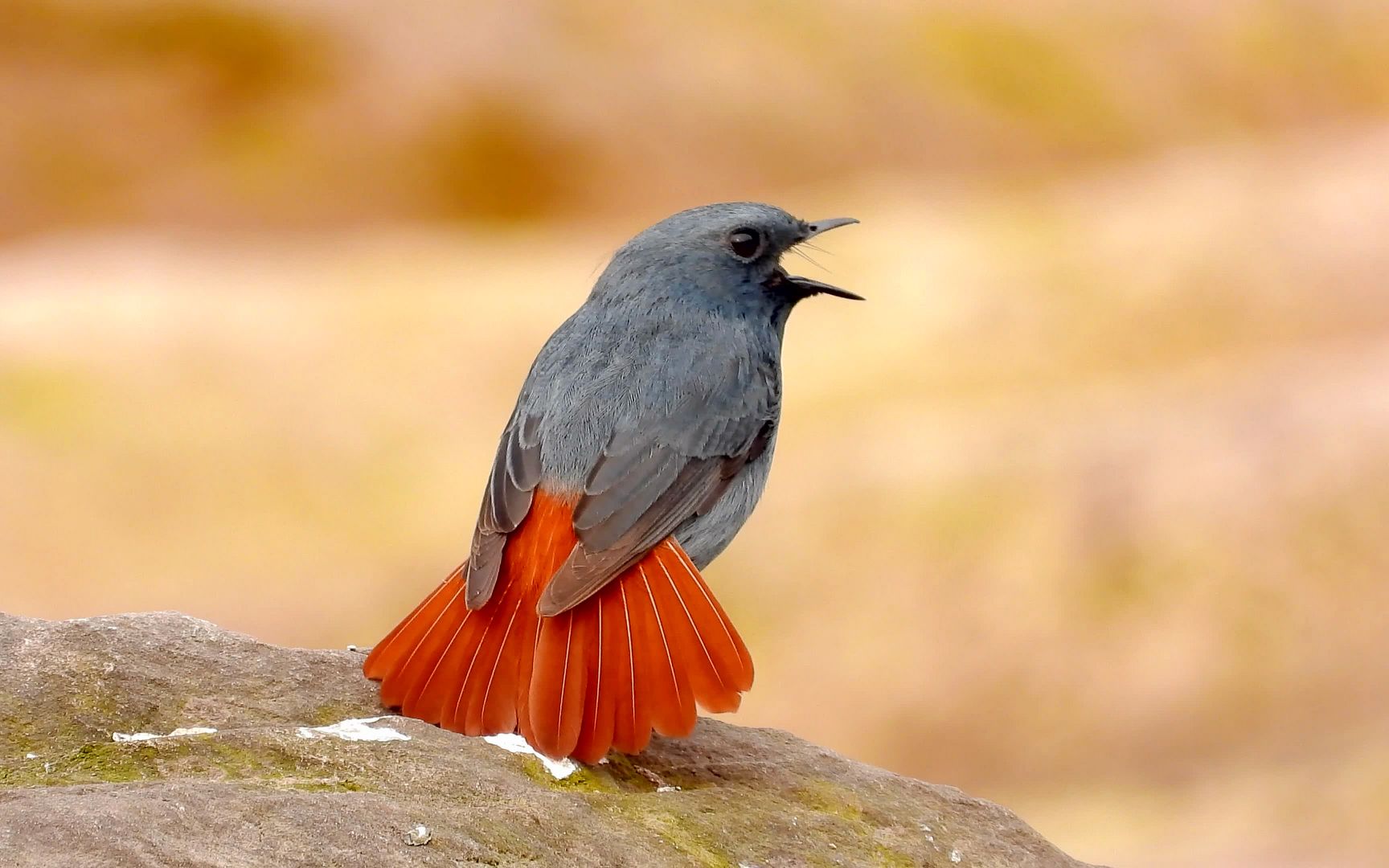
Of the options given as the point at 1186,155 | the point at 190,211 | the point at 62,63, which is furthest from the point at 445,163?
the point at 1186,155

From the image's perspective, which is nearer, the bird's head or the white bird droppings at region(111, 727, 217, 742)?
the white bird droppings at region(111, 727, 217, 742)

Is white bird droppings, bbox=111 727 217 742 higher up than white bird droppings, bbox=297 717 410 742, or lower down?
lower down

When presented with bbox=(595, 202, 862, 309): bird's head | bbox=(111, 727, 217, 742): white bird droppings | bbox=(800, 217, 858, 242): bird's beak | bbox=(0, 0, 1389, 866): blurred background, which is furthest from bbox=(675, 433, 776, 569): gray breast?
bbox=(0, 0, 1389, 866): blurred background

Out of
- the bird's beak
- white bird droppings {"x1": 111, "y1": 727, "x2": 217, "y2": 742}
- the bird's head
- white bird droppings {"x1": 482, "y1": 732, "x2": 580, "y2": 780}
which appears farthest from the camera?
the bird's beak

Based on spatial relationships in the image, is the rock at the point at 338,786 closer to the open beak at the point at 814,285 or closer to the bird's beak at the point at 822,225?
the open beak at the point at 814,285

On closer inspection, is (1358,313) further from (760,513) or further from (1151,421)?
(760,513)

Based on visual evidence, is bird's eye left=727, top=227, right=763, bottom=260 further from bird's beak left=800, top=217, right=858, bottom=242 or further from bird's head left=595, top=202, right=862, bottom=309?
bird's beak left=800, top=217, right=858, bottom=242

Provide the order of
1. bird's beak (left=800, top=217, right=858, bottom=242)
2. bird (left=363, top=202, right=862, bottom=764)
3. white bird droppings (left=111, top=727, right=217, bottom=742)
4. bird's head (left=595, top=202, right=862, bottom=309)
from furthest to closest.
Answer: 1. bird's beak (left=800, top=217, right=858, bottom=242)
2. bird's head (left=595, top=202, right=862, bottom=309)
3. bird (left=363, top=202, right=862, bottom=764)
4. white bird droppings (left=111, top=727, right=217, bottom=742)
